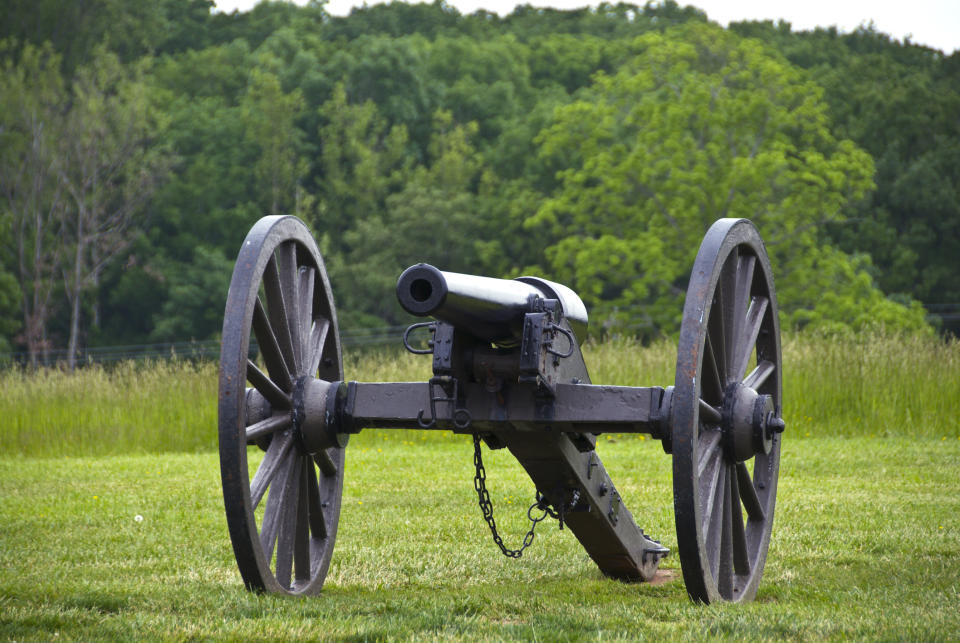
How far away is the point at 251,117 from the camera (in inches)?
1922

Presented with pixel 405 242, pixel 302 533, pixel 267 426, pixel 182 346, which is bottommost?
→ pixel 182 346

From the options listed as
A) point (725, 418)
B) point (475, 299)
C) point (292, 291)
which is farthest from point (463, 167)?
point (475, 299)

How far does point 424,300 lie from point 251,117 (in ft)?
150

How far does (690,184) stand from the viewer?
113 feet

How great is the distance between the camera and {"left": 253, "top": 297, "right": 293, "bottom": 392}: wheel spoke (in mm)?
4961

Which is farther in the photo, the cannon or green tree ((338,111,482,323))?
green tree ((338,111,482,323))

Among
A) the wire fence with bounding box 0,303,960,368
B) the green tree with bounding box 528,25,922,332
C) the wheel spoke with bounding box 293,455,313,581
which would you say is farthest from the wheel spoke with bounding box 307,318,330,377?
the wire fence with bounding box 0,303,960,368

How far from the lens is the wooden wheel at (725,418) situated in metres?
4.28

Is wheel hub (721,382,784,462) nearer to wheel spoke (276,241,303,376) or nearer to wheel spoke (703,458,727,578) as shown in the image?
wheel spoke (703,458,727,578)

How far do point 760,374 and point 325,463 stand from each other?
1965 millimetres

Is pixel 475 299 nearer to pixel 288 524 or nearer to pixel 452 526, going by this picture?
pixel 288 524

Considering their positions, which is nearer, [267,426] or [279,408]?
[267,426]

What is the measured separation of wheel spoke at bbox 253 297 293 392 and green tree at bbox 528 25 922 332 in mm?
27793

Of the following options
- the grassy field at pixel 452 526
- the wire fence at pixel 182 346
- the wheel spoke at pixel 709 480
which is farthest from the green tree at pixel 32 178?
the wheel spoke at pixel 709 480
